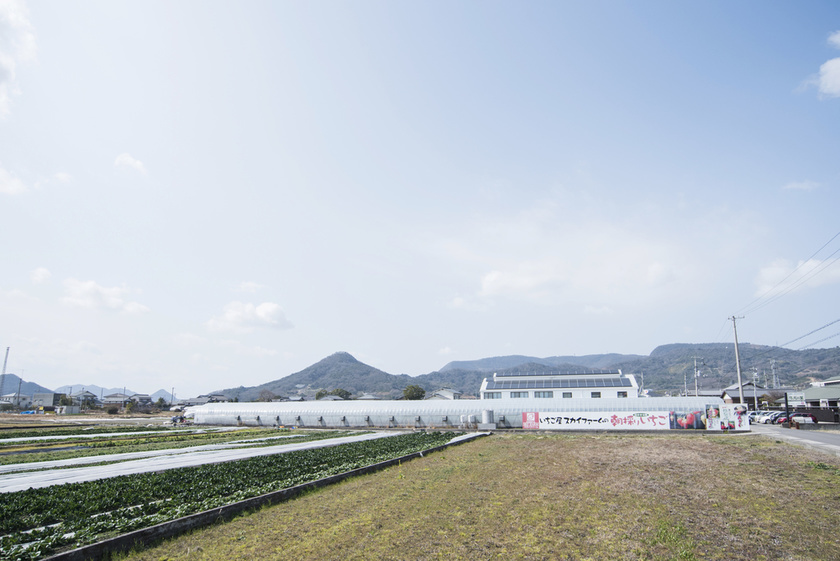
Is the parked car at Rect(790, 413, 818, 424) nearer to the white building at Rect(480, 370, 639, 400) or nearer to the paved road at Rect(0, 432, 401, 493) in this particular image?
the white building at Rect(480, 370, 639, 400)

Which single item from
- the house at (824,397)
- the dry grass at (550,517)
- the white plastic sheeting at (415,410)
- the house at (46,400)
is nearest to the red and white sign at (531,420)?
the white plastic sheeting at (415,410)

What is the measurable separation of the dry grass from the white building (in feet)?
181

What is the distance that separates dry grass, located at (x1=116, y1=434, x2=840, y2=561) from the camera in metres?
12.0

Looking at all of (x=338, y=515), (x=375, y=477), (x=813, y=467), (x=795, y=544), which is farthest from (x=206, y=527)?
(x=813, y=467)

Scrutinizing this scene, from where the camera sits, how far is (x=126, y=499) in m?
17.3

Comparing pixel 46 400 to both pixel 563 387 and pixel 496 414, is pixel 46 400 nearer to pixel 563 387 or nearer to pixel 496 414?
pixel 496 414

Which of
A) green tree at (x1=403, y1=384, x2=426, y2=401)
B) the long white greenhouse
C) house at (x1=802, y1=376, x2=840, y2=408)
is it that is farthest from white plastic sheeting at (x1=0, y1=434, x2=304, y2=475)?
green tree at (x1=403, y1=384, x2=426, y2=401)

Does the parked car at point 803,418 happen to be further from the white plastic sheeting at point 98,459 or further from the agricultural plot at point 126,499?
the white plastic sheeting at point 98,459

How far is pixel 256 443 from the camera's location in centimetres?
4475

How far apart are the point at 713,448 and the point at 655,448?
15.3 feet

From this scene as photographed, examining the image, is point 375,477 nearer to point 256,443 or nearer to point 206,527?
point 206,527

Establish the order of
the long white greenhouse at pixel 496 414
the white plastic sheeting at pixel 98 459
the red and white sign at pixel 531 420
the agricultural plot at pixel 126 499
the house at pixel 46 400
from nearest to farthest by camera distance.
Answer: the agricultural plot at pixel 126 499, the white plastic sheeting at pixel 98 459, the long white greenhouse at pixel 496 414, the red and white sign at pixel 531 420, the house at pixel 46 400

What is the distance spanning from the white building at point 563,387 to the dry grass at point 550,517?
5508 centimetres

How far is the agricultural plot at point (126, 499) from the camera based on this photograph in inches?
486
